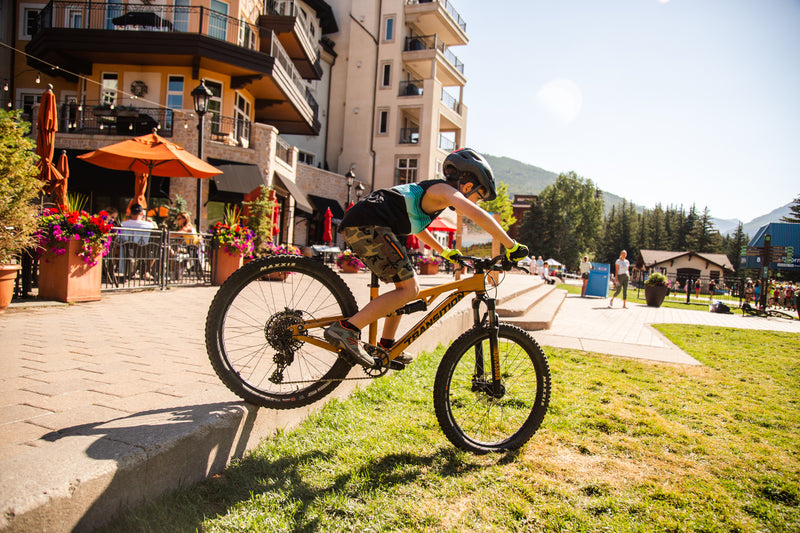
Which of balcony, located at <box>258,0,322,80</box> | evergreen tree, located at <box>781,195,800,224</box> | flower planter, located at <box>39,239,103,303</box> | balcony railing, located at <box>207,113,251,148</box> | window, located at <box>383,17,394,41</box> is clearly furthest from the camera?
evergreen tree, located at <box>781,195,800,224</box>

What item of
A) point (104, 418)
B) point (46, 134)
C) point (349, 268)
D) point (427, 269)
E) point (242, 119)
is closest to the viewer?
point (104, 418)

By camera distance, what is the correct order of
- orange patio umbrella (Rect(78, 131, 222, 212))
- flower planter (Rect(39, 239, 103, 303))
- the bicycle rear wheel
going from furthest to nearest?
orange patio umbrella (Rect(78, 131, 222, 212)) < flower planter (Rect(39, 239, 103, 303)) < the bicycle rear wheel

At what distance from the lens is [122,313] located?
5.79m

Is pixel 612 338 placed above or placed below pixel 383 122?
below

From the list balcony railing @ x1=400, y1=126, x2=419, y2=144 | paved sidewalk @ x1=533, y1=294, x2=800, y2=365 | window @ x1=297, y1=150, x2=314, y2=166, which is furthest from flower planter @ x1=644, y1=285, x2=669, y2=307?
window @ x1=297, y1=150, x2=314, y2=166

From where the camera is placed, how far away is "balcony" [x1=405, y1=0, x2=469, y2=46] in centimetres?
3588

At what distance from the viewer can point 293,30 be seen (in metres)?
23.1

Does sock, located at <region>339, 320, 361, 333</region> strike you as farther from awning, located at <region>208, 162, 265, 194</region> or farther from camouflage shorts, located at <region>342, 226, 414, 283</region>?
awning, located at <region>208, 162, 265, 194</region>

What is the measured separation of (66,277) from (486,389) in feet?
20.1

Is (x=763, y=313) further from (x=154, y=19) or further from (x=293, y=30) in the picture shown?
(x=154, y=19)

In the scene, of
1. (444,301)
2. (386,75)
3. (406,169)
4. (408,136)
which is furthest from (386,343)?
(386,75)

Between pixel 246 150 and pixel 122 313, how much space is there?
14.6m

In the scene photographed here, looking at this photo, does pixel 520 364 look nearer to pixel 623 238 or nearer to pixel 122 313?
pixel 122 313

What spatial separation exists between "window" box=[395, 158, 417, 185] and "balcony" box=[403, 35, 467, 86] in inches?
295
